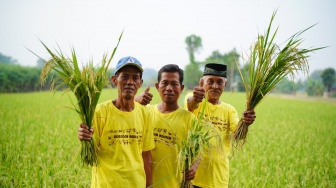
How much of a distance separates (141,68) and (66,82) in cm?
66

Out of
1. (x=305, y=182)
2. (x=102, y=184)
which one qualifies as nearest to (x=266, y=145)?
(x=305, y=182)

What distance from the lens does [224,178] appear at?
2.70 meters

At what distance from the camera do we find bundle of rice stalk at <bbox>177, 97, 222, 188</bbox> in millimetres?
2188

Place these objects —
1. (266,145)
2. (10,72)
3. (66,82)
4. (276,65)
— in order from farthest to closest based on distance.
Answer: (10,72)
(266,145)
(276,65)
(66,82)

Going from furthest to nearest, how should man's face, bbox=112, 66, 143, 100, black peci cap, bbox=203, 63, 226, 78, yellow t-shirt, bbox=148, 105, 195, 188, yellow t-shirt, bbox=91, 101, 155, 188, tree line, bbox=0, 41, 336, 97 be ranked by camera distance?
tree line, bbox=0, 41, 336, 97 → black peci cap, bbox=203, 63, 226, 78 → yellow t-shirt, bbox=148, 105, 195, 188 → man's face, bbox=112, 66, 143, 100 → yellow t-shirt, bbox=91, 101, 155, 188

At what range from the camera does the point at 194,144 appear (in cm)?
218

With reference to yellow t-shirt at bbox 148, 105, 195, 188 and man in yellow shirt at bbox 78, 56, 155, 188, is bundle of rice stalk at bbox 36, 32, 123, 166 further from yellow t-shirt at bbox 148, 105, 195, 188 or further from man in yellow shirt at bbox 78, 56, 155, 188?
yellow t-shirt at bbox 148, 105, 195, 188

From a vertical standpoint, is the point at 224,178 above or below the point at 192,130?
below

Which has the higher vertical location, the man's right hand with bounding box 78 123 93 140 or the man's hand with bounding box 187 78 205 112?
the man's hand with bounding box 187 78 205 112

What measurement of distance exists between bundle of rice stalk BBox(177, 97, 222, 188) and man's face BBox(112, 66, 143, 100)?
0.63 metres

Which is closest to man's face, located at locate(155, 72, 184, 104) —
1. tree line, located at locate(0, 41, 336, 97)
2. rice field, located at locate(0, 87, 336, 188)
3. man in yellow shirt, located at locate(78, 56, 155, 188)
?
man in yellow shirt, located at locate(78, 56, 155, 188)

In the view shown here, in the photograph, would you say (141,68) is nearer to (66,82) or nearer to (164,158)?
(66,82)

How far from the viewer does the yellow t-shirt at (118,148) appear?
209 centimetres

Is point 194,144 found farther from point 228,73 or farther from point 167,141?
point 228,73
